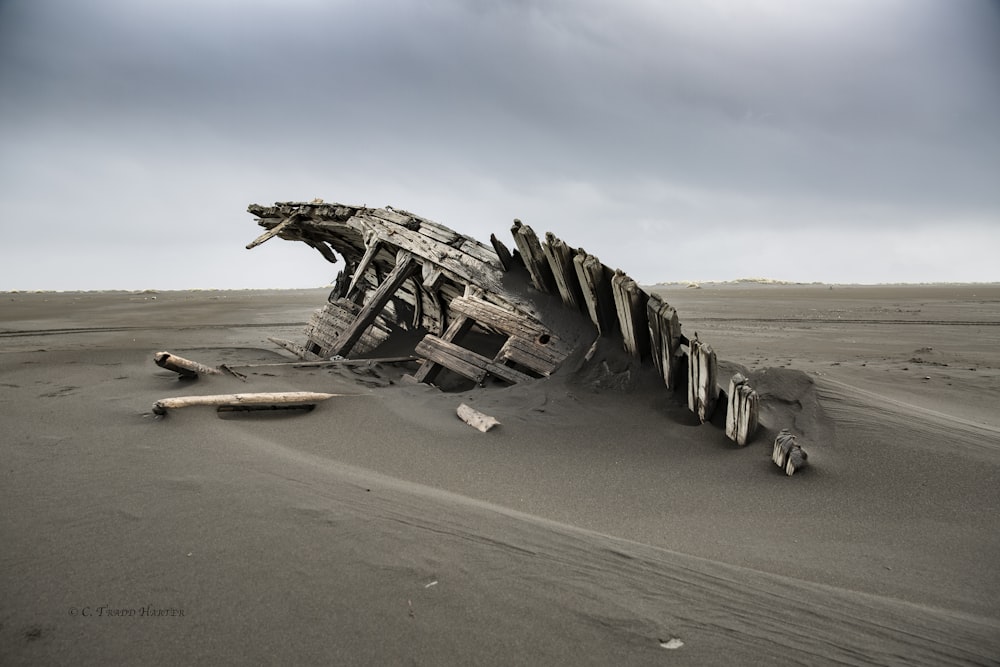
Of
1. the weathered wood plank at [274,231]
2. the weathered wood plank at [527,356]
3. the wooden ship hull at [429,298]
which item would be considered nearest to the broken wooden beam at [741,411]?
the wooden ship hull at [429,298]

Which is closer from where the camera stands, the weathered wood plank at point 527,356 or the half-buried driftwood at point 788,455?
the half-buried driftwood at point 788,455

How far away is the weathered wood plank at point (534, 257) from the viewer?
534 cm

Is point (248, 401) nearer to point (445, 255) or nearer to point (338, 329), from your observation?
point (445, 255)

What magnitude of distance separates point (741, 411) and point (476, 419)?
186 cm

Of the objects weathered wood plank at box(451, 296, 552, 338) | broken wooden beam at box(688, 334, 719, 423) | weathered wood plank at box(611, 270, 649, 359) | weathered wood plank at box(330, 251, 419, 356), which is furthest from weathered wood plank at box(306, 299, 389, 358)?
broken wooden beam at box(688, 334, 719, 423)

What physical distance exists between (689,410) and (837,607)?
7.65ft

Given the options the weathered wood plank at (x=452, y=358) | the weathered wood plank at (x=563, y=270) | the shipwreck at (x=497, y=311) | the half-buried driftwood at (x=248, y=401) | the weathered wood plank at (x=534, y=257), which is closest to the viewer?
the half-buried driftwood at (x=248, y=401)

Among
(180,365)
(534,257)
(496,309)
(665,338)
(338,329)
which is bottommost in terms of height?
(180,365)

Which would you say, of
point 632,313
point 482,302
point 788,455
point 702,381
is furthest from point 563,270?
point 788,455

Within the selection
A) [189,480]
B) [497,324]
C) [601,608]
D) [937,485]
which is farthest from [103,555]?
[497,324]

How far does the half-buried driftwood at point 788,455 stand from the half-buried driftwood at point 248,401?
131 inches

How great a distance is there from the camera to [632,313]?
4379 millimetres

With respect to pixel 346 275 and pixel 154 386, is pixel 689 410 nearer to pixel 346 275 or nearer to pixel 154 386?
pixel 154 386

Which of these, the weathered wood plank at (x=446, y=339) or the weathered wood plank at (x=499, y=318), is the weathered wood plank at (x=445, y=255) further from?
the weathered wood plank at (x=446, y=339)
